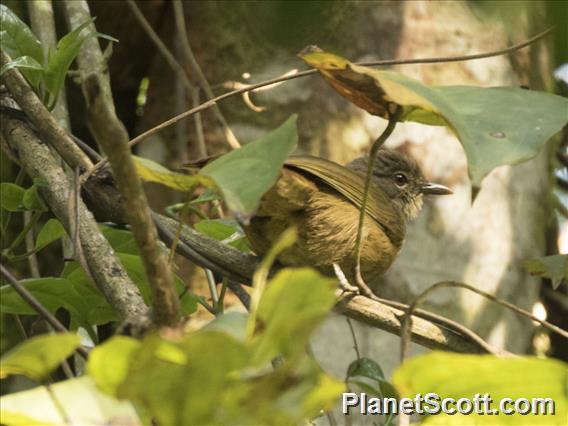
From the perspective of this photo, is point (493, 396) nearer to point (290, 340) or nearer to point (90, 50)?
point (290, 340)

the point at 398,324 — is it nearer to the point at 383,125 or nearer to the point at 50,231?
the point at 50,231

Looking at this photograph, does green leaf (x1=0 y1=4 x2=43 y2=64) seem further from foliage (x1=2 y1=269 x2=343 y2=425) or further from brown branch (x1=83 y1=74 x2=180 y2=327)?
foliage (x1=2 y1=269 x2=343 y2=425)

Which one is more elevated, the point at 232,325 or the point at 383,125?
the point at 232,325

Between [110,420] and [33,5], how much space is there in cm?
212

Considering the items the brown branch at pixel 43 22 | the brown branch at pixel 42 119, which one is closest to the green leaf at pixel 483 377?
the brown branch at pixel 42 119

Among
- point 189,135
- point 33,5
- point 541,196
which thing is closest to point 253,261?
point 33,5

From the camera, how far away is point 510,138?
1087 mm

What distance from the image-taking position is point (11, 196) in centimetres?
204

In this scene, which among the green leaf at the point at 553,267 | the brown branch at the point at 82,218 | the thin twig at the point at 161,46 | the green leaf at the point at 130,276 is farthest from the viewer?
the thin twig at the point at 161,46

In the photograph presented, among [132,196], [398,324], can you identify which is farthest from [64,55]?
[132,196]

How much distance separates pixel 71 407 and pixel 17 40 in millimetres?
1377

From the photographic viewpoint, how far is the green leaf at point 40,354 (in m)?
0.80

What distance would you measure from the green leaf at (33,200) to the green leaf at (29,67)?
0.76 ft

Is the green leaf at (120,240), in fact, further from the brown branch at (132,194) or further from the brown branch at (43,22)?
the brown branch at (132,194)
